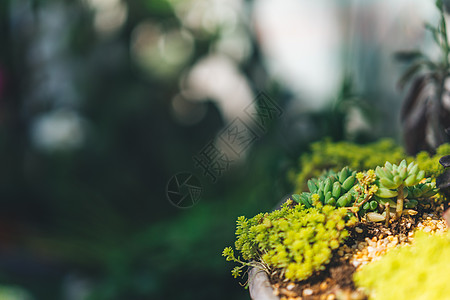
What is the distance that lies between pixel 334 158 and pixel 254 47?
53.0 inches

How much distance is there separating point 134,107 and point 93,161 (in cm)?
45

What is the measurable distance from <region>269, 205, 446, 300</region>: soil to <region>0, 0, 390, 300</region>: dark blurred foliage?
1.16 metres

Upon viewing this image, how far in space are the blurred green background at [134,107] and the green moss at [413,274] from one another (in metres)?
1.28

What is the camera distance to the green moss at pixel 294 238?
0.76m

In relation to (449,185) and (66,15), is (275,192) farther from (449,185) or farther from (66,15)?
(66,15)

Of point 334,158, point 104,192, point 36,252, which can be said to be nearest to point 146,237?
point 104,192

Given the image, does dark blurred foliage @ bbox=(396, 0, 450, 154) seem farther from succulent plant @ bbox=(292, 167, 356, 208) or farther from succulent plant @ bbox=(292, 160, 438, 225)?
succulent plant @ bbox=(292, 167, 356, 208)

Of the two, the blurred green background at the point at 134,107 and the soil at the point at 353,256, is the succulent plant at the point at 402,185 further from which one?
the blurred green background at the point at 134,107

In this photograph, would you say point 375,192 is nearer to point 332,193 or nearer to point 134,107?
point 332,193

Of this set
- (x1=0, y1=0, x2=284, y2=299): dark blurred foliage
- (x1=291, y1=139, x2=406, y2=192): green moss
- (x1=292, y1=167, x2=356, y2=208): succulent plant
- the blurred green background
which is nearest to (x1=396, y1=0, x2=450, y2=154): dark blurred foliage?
(x1=291, y1=139, x2=406, y2=192): green moss

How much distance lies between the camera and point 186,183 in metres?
1.03

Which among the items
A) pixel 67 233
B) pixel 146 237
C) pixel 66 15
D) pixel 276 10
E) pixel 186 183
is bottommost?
pixel 186 183

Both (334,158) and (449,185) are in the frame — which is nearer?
(449,185)

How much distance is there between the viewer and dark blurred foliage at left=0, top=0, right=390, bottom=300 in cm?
227
